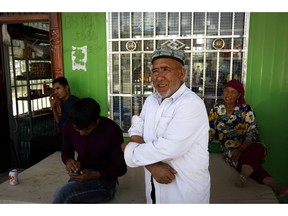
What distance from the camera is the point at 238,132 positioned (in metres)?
2.83

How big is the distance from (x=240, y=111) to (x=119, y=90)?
1619mm

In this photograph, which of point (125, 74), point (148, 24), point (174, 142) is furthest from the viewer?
point (125, 74)

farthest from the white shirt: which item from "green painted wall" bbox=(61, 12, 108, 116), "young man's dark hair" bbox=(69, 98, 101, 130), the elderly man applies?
"green painted wall" bbox=(61, 12, 108, 116)

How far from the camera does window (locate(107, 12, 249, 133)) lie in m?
3.11

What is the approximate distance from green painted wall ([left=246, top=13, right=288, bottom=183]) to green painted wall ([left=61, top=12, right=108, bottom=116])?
6.25ft

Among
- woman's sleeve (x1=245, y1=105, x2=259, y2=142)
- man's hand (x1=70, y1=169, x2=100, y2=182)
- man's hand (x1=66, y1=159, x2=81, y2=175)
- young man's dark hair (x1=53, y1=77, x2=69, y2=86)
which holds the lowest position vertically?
man's hand (x1=70, y1=169, x2=100, y2=182)

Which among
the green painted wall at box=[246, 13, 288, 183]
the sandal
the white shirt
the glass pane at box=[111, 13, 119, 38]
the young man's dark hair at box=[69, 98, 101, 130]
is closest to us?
the white shirt

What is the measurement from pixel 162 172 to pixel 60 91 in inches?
96.2

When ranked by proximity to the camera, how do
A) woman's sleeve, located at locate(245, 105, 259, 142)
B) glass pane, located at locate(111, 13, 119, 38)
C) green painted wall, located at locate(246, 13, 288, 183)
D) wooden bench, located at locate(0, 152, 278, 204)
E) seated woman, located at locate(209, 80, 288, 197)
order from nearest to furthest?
wooden bench, located at locate(0, 152, 278, 204) < seated woman, located at locate(209, 80, 288, 197) < woman's sleeve, located at locate(245, 105, 259, 142) < green painted wall, located at locate(246, 13, 288, 183) < glass pane, located at locate(111, 13, 119, 38)

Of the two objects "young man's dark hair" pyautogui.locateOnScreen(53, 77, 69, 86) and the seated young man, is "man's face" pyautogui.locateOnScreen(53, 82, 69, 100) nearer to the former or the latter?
"young man's dark hair" pyautogui.locateOnScreen(53, 77, 69, 86)

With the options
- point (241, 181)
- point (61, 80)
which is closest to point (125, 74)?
point (61, 80)

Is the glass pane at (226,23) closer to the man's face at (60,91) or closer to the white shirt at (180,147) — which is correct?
the white shirt at (180,147)

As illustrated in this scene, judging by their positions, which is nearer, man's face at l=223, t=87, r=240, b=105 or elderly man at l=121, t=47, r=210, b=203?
elderly man at l=121, t=47, r=210, b=203

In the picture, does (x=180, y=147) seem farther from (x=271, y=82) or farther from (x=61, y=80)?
(x=61, y=80)
